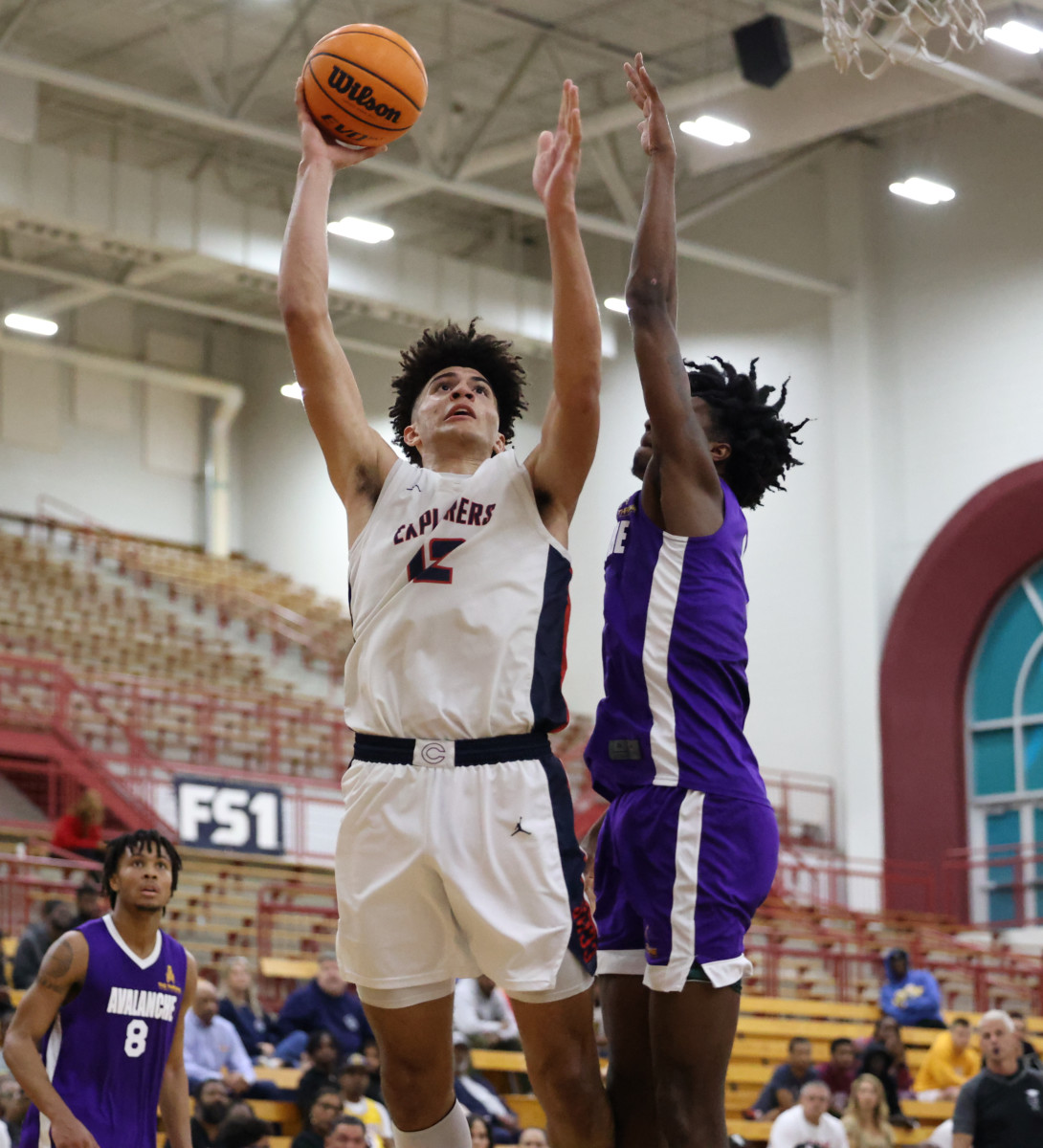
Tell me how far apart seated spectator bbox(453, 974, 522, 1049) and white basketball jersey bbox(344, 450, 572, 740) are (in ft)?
27.1

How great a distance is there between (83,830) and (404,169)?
8.02 m

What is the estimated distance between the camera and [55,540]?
26.0 meters

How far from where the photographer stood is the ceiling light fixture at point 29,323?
25406 millimetres

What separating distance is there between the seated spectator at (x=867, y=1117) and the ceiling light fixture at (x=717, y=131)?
1007cm

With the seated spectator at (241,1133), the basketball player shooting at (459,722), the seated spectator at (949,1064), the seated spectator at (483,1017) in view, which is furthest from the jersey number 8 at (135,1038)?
the seated spectator at (949,1064)

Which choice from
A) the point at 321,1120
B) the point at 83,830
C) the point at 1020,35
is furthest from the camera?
the point at 1020,35

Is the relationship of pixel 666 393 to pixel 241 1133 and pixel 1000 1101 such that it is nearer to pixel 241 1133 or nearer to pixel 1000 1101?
pixel 241 1133

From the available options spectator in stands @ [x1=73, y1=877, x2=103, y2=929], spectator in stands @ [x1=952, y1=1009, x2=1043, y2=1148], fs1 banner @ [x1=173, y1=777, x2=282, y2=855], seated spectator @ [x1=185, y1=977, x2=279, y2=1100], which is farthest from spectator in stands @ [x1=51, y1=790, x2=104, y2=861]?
spectator in stands @ [x1=952, y1=1009, x2=1043, y2=1148]

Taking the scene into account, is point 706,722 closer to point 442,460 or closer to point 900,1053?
point 442,460

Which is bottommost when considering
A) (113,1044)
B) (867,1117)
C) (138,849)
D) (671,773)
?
(867,1117)

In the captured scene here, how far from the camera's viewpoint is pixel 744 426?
457cm

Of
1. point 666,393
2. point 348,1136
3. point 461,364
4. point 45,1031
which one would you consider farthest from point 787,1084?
point 666,393

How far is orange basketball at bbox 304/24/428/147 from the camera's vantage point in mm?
4332

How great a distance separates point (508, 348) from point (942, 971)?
1543 centimetres
